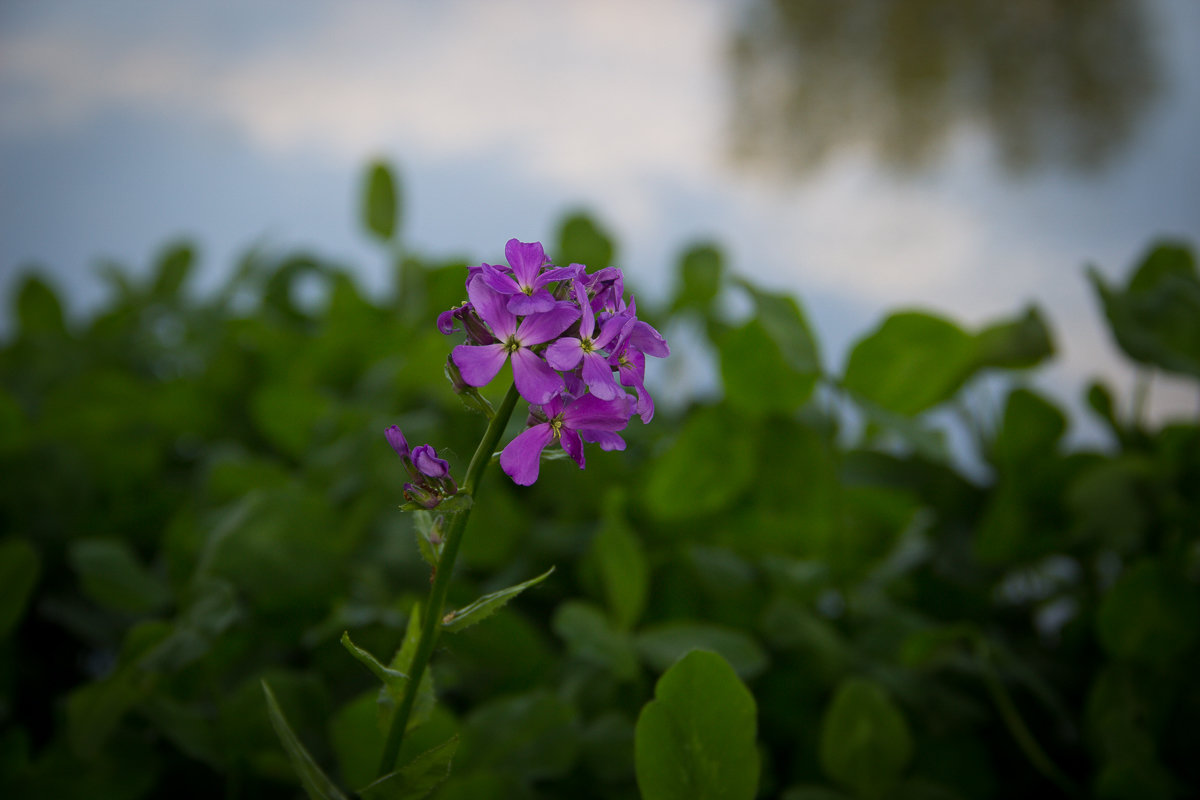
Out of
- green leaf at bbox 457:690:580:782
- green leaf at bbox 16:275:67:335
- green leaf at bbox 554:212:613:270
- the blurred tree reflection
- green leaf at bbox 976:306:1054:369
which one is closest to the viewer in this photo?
green leaf at bbox 457:690:580:782

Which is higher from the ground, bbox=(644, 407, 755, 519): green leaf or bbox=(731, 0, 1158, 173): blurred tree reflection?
bbox=(731, 0, 1158, 173): blurred tree reflection

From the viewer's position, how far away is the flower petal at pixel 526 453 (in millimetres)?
249

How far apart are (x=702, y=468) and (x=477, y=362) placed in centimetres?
27

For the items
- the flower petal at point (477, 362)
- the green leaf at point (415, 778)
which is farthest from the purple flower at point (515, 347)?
the green leaf at point (415, 778)

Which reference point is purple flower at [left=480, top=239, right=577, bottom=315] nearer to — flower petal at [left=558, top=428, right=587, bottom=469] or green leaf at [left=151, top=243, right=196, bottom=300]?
flower petal at [left=558, top=428, right=587, bottom=469]

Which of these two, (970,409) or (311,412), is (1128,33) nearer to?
(970,409)

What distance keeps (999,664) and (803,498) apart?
0.13m

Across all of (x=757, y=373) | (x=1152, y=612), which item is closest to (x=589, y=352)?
(x=757, y=373)

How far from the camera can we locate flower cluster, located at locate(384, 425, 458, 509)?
0.81 feet

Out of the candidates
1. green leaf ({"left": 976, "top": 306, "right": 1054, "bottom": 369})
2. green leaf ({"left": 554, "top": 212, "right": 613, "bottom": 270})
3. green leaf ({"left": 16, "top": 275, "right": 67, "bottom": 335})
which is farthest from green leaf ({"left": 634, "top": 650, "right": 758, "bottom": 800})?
green leaf ({"left": 16, "top": 275, "right": 67, "bottom": 335})

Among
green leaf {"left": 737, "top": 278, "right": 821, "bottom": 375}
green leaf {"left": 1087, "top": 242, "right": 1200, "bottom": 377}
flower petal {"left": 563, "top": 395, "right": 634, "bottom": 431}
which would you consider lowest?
green leaf {"left": 1087, "top": 242, "right": 1200, "bottom": 377}

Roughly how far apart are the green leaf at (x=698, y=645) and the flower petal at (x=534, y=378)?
0.19 metres

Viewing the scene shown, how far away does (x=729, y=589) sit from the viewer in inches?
17.8

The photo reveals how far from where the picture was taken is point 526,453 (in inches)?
10.0
